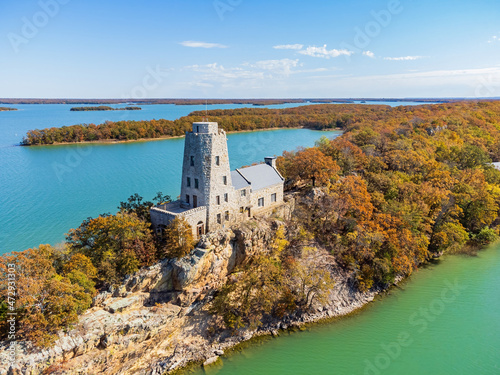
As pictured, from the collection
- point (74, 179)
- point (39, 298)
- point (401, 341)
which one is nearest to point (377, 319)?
point (401, 341)

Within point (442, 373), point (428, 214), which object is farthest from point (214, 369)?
point (428, 214)

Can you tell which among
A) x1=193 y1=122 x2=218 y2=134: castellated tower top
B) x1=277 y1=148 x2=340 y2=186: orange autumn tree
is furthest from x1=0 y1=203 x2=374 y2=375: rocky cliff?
x1=277 y1=148 x2=340 y2=186: orange autumn tree

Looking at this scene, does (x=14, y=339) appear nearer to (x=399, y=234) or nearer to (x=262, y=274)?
(x=262, y=274)

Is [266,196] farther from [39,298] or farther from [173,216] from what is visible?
[39,298]

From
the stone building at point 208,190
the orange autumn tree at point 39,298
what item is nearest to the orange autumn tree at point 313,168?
the stone building at point 208,190

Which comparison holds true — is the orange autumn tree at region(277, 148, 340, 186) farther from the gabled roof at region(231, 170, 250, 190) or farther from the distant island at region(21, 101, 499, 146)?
the distant island at region(21, 101, 499, 146)
